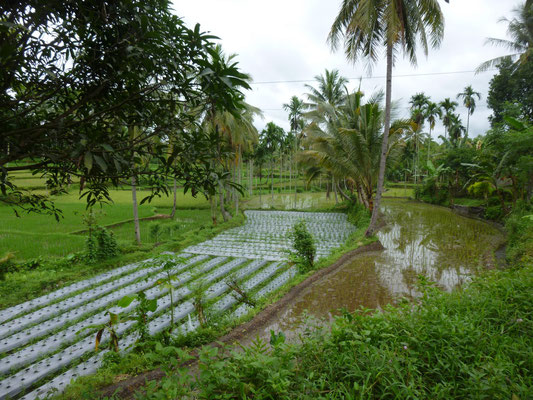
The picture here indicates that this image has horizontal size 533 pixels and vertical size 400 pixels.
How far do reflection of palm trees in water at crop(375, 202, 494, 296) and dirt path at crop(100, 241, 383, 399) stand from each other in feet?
4.63

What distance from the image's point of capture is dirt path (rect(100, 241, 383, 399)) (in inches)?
114

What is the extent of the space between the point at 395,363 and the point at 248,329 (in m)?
2.52

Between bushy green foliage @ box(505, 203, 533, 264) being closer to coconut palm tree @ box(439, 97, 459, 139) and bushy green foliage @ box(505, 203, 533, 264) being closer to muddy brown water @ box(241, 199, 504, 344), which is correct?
muddy brown water @ box(241, 199, 504, 344)

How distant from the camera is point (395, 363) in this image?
2.16 metres

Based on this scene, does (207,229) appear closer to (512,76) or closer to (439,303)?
(439,303)

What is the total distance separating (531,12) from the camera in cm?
1549

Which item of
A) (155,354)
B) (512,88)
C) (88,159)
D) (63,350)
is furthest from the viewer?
(512,88)

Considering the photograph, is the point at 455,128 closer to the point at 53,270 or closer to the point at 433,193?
the point at 433,193

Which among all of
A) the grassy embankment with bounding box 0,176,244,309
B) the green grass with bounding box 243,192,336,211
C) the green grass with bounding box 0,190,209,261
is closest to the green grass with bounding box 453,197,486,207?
the green grass with bounding box 243,192,336,211

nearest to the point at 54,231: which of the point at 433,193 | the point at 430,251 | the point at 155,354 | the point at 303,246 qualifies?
the point at 303,246

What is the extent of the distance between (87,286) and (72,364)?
2.71 m

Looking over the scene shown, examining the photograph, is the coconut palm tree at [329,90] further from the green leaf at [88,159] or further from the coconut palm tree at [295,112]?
the green leaf at [88,159]

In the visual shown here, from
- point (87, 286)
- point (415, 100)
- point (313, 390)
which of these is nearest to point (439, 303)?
point (313, 390)

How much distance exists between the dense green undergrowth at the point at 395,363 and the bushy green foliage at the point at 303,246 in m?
A: 3.64
